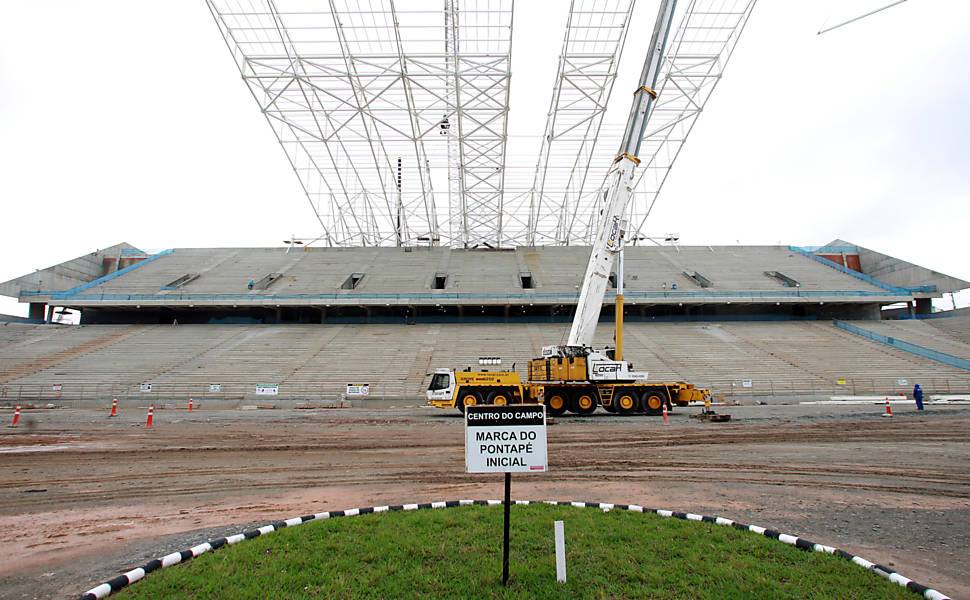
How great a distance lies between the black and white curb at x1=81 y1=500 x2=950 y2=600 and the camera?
4.29 m

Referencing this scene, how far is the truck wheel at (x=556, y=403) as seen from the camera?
70.6 feet

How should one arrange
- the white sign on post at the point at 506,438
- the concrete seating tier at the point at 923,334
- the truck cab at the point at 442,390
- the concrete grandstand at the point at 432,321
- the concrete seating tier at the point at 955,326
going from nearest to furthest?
the white sign on post at the point at 506,438, the truck cab at the point at 442,390, the concrete grandstand at the point at 432,321, the concrete seating tier at the point at 923,334, the concrete seating tier at the point at 955,326

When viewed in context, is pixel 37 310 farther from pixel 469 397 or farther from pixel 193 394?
pixel 469 397

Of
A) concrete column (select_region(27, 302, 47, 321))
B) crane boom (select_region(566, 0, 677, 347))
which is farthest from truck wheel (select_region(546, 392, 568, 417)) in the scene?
concrete column (select_region(27, 302, 47, 321))

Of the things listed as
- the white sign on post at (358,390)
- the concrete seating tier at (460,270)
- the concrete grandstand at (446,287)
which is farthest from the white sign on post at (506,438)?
the concrete seating tier at (460,270)

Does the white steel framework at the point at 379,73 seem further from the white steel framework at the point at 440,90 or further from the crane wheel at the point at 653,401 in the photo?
the crane wheel at the point at 653,401

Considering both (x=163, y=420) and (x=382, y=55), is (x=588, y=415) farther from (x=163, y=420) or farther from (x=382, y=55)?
(x=382, y=55)

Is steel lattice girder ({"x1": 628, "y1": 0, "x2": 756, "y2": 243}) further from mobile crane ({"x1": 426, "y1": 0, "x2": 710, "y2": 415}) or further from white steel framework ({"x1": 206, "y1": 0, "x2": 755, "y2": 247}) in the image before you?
mobile crane ({"x1": 426, "y1": 0, "x2": 710, "y2": 415})

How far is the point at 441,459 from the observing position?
11422mm

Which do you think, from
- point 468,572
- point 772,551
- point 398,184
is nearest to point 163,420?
point 468,572

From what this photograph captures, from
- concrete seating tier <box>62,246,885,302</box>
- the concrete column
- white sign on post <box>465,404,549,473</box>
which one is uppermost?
concrete seating tier <box>62,246,885,302</box>

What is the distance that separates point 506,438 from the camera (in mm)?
4496

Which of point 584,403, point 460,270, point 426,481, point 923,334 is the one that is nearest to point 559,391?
point 584,403

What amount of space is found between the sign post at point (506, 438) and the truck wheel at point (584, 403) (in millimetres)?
17747
